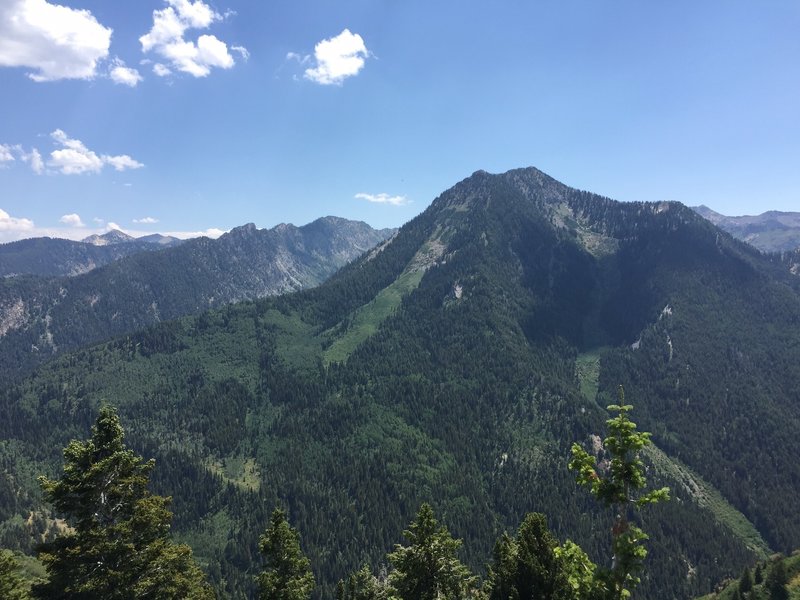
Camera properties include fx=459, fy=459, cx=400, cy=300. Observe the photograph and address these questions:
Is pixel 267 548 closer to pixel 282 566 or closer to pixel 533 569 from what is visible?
pixel 282 566

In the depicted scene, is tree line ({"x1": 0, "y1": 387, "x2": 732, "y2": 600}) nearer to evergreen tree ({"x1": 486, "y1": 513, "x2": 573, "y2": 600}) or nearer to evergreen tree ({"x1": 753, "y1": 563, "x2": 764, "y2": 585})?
evergreen tree ({"x1": 486, "y1": 513, "x2": 573, "y2": 600})

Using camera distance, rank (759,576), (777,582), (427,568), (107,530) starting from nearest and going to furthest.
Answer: (107,530) → (427,568) → (777,582) → (759,576)

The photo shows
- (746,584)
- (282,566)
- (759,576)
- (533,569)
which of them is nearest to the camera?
(533,569)

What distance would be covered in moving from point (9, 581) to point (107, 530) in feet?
35.1

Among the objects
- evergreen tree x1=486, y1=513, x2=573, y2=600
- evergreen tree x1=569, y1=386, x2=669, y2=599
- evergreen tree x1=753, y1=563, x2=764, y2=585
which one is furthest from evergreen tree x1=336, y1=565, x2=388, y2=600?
evergreen tree x1=753, y1=563, x2=764, y2=585

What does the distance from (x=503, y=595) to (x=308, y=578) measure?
56.7ft

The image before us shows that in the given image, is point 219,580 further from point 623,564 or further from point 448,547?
point 623,564

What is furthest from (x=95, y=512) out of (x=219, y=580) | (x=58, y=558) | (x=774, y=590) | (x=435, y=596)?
(x=219, y=580)

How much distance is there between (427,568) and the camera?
39.5 metres

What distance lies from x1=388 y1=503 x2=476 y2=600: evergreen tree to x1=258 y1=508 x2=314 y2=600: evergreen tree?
8.07 metres

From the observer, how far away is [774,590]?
97.6 meters

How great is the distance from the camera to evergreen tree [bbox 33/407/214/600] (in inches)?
1078

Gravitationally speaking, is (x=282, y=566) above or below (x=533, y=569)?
below

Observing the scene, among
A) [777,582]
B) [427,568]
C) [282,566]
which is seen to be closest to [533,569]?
[427,568]
